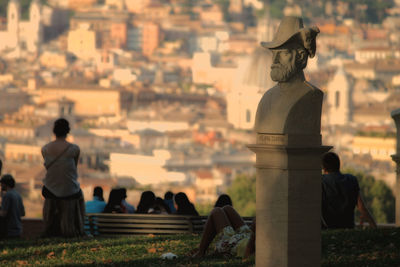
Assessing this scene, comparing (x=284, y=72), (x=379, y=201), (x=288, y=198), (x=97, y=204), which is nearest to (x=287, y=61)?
(x=284, y=72)

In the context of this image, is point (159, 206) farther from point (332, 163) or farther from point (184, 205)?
point (332, 163)

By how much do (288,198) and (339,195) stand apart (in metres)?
1.55

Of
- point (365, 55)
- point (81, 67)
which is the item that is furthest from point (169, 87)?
point (365, 55)

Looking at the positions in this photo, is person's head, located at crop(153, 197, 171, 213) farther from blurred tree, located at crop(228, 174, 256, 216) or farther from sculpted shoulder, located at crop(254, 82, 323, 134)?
blurred tree, located at crop(228, 174, 256, 216)

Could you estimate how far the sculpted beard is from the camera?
4020 millimetres

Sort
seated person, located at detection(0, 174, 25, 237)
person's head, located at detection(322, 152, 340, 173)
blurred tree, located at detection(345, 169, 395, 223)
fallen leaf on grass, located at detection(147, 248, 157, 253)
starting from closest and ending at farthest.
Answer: fallen leaf on grass, located at detection(147, 248, 157, 253), person's head, located at detection(322, 152, 340, 173), seated person, located at detection(0, 174, 25, 237), blurred tree, located at detection(345, 169, 395, 223)

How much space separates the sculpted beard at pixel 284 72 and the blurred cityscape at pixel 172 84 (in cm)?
4803

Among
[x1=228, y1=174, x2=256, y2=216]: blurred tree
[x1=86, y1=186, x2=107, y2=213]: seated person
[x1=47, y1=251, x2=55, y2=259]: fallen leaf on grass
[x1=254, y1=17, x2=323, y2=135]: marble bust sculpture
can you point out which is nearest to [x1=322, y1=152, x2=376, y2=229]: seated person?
[x1=47, y1=251, x2=55, y2=259]: fallen leaf on grass

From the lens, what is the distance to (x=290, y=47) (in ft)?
13.3

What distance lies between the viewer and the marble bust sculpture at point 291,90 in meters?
3.97

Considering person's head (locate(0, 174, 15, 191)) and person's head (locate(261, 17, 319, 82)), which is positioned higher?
person's head (locate(261, 17, 319, 82))

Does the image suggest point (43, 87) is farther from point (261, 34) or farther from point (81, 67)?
point (261, 34)

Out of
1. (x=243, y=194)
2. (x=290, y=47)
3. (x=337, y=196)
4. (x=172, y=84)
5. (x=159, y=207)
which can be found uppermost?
(x=172, y=84)

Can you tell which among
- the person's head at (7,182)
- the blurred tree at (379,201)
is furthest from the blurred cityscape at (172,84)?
the person's head at (7,182)
